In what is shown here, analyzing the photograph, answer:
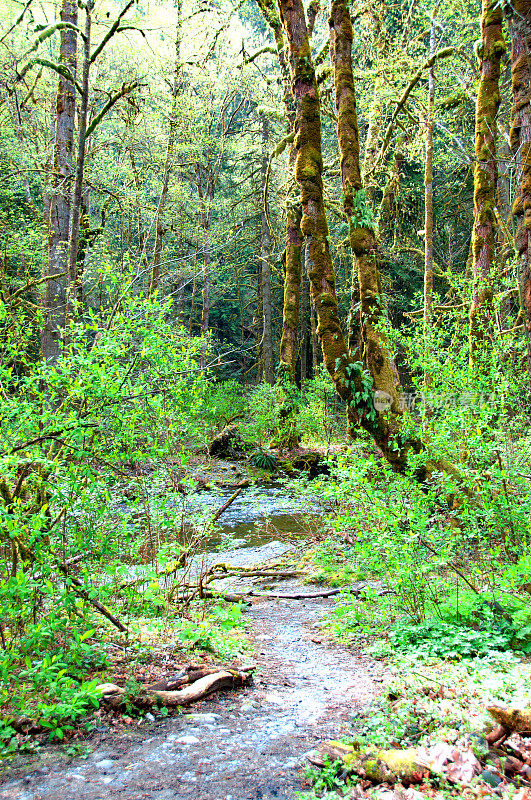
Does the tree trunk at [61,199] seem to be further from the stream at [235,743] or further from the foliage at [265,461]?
the foliage at [265,461]

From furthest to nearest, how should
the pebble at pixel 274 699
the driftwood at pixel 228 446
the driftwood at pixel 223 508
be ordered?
1. the driftwood at pixel 228 446
2. the driftwood at pixel 223 508
3. the pebble at pixel 274 699

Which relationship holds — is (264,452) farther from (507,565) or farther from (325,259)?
(507,565)

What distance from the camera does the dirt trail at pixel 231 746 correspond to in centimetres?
233

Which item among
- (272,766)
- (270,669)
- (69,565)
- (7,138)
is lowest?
(270,669)

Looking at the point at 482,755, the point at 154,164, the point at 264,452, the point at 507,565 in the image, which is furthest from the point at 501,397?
the point at 154,164

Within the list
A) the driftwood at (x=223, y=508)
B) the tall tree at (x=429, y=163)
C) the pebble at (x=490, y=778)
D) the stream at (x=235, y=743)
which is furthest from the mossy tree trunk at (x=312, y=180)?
the pebble at (x=490, y=778)

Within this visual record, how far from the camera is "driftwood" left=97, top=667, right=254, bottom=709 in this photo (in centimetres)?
311

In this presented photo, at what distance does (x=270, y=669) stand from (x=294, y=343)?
1318cm

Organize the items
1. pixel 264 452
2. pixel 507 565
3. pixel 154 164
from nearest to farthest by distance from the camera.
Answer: pixel 507 565 → pixel 264 452 → pixel 154 164

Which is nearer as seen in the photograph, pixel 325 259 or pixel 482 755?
pixel 482 755

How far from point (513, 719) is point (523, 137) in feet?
15.4

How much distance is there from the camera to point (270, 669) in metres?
4.20

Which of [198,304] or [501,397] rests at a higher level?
[198,304]

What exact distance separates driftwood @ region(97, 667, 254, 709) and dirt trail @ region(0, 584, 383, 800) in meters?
0.08
